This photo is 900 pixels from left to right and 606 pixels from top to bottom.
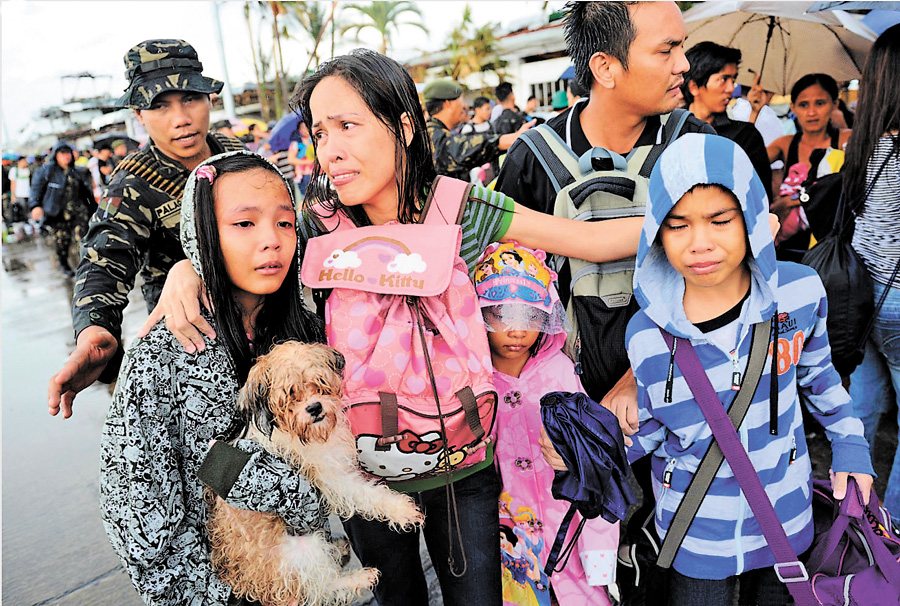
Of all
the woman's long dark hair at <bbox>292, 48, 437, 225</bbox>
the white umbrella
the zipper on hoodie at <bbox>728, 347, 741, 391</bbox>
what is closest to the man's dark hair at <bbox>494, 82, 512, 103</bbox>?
the white umbrella

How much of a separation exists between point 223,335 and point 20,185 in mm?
18611

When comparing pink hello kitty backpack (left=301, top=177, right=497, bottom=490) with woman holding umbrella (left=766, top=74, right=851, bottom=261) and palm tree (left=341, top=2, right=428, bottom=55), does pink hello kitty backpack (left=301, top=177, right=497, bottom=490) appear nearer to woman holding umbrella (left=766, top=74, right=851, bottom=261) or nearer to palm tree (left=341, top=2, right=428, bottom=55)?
woman holding umbrella (left=766, top=74, right=851, bottom=261)

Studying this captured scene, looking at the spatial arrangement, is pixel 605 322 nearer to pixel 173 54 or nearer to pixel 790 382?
pixel 790 382

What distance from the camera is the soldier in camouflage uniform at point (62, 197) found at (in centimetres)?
1113

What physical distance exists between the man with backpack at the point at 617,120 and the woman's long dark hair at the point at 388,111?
0.55 m

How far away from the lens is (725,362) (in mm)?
1761

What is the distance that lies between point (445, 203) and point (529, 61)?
24.6 m

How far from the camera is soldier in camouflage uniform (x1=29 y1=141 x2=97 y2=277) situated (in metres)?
11.1

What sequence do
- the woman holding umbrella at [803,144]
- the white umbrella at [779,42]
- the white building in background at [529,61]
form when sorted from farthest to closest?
the white building in background at [529,61], the white umbrella at [779,42], the woman holding umbrella at [803,144]

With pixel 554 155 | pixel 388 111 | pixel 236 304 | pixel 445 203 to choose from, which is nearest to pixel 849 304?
pixel 554 155

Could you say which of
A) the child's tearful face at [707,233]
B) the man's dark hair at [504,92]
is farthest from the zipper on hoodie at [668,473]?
the man's dark hair at [504,92]

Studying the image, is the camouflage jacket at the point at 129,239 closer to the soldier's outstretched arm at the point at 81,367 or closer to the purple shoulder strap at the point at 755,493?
the soldier's outstretched arm at the point at 81,367

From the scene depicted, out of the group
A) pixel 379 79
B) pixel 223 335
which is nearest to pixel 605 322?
pixel 379 79

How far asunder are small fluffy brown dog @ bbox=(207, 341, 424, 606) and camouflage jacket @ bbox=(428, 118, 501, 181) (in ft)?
14.5
